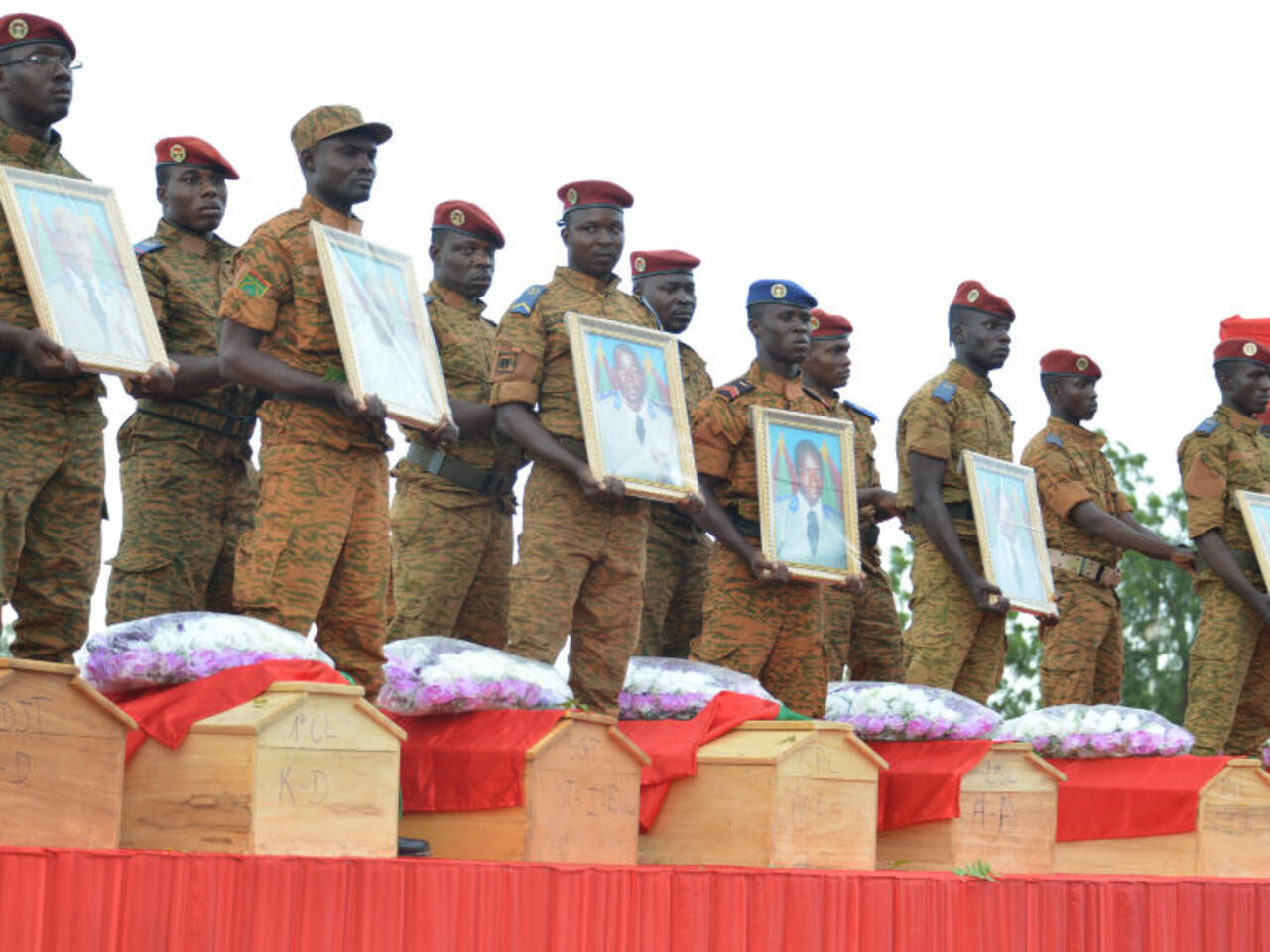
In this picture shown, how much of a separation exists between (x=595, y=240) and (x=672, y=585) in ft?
5.41

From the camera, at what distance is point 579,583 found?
715cm

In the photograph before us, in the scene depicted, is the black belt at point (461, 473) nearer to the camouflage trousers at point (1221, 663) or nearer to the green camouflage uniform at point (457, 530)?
the green camouflage uniform at point (457, 530)

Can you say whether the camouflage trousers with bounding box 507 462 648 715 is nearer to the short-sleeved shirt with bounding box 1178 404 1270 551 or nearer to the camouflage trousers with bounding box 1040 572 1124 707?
the camouflage trousers with bounding box 1040 572 1124 707

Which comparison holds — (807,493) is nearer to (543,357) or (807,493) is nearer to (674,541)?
(674,541)

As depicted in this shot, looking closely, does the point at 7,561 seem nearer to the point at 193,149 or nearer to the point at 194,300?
the point at 194,300

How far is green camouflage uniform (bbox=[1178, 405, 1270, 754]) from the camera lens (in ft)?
32.0

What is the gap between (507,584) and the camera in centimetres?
784

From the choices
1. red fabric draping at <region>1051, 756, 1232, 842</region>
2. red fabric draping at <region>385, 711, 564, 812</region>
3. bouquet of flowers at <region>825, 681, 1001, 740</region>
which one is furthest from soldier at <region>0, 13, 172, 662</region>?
red fabric draping at <region>1051, 756, 1232, 842</region>

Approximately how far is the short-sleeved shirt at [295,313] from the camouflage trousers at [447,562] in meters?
1.32

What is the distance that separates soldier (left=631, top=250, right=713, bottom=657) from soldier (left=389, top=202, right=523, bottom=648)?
72cm

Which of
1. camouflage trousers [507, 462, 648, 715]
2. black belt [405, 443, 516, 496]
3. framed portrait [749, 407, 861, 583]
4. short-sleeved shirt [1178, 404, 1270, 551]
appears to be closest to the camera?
camouflage trousers [507, 462, 648, 715]

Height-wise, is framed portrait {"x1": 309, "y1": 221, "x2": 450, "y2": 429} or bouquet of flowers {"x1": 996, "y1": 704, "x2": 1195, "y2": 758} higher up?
framed portrait {"x1": 309, "y1": 221, "x2": 450, "y2": 429}

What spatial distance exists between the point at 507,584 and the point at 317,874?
304 cm

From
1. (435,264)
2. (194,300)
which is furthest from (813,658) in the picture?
(194,300)
